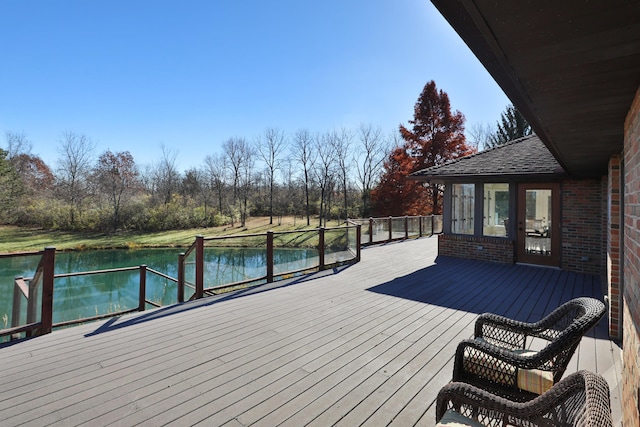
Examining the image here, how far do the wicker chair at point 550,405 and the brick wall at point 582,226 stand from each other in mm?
7085

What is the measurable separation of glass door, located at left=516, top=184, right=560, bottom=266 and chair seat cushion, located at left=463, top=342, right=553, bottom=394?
268 inches

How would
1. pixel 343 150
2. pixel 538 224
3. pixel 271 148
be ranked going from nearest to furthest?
pixel 538 224, pixel 343 150, pixel 271 148

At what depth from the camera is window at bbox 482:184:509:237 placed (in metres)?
8.09

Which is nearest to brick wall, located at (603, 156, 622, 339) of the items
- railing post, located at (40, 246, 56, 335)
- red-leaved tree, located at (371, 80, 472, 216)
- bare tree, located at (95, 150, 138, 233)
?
railing post, located at (40, 246, 56, 335)

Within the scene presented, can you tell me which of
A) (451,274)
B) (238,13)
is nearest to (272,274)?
(451,274)

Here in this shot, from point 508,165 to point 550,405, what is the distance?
8097 mm

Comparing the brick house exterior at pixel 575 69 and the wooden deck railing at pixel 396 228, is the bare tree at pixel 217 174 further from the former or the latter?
the brick house exterior at pixel 575 69

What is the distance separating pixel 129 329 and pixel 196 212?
2379 cm

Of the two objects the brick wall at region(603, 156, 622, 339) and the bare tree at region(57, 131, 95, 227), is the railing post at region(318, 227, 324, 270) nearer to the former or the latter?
the brick wall at region(603, 156, 622, 339)

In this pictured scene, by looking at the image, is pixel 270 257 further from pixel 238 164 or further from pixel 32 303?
pixel 238 164

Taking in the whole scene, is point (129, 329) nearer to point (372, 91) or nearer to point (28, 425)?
point (28, 425)

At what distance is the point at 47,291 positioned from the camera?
3.63 m

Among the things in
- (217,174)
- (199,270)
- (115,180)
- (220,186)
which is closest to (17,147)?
(115,180)

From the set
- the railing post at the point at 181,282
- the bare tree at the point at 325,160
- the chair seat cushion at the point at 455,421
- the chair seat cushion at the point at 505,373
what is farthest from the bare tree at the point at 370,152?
the chair seat cushion at the point at 455,421
